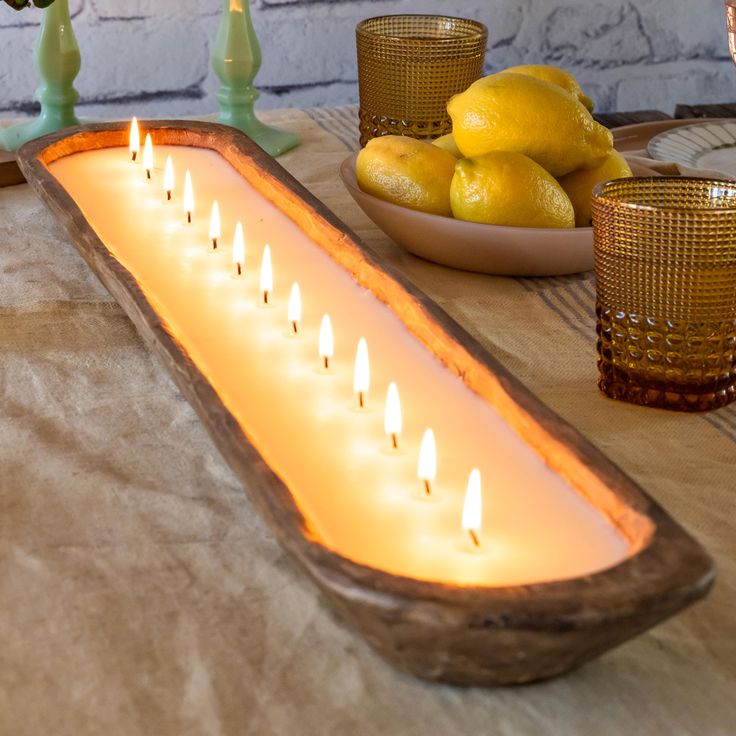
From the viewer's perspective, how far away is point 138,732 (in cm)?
40

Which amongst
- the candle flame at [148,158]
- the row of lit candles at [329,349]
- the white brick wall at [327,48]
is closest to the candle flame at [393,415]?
the row of lit candles at [329,349]

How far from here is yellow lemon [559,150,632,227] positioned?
2.64 ft

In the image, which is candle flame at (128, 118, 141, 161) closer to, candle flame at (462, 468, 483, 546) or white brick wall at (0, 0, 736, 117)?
candle flame at (462, 468, 483, 546)

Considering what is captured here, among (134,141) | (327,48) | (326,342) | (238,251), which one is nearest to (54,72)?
(134,141)

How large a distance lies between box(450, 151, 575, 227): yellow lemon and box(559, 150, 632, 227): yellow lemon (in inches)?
1.6

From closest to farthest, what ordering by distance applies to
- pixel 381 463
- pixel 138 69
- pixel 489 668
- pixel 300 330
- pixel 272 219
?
pixel 489 668 < pixel 381 463 < pixel 300 330 < pixel 272 219 < pixel 138 69

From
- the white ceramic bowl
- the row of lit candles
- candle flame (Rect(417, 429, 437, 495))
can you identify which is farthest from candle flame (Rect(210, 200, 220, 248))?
candle flame (Rect(417, 429, 437, 495))

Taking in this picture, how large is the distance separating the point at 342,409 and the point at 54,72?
0.64 m

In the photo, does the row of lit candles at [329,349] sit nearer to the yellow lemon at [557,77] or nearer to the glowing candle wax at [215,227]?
the glowing candle wax at [215,227]

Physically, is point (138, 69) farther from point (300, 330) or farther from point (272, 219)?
point (300, 330)

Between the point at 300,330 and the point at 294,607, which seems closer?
the point at 294,607

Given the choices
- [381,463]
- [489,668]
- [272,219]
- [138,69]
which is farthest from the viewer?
[138,69]

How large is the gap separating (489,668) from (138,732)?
12 centimetres

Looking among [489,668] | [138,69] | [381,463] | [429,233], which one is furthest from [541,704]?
[138,69]
